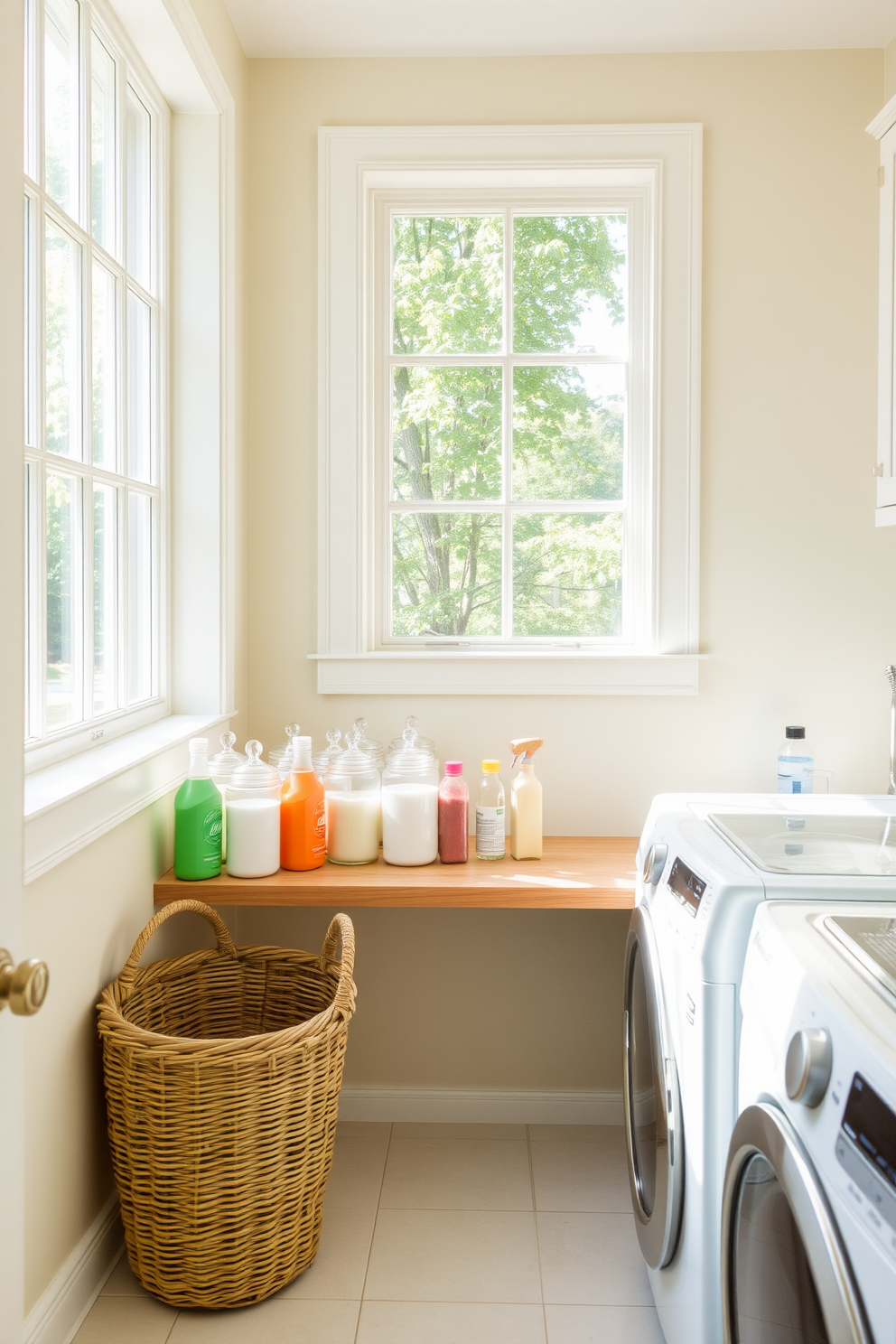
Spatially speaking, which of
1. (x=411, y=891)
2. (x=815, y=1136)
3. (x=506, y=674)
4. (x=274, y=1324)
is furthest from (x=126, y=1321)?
(x=506, y=674)

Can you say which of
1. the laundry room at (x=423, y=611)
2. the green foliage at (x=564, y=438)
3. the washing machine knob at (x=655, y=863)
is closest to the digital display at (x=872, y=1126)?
the laundry room at (x=423, y=611)

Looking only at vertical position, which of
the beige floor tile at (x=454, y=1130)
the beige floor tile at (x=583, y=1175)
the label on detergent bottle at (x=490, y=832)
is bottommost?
the beige floor tile at (x=454, y=1130)

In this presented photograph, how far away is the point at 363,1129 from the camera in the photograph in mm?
2439

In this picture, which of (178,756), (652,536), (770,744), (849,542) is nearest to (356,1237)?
(178,756)

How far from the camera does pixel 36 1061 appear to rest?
1.50 m

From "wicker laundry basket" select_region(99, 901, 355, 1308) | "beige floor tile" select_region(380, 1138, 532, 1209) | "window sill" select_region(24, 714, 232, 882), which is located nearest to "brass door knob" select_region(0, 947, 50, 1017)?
"window sill" select_region(24, 714, 232, 882)

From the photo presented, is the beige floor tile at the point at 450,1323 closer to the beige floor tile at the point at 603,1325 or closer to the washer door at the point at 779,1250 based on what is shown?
the beige floor tile at the point at 603,1325

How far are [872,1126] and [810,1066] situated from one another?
0.11 m

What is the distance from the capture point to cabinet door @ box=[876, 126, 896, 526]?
2.07 meters

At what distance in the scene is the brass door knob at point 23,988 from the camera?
83 cm

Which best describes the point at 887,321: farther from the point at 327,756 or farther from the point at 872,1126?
the point at 872,1126

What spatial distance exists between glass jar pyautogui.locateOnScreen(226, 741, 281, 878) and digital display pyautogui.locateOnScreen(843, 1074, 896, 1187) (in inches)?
55.3

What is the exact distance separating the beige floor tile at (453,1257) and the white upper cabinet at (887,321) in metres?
1.65

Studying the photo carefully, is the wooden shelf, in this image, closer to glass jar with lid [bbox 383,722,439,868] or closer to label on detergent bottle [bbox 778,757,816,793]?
glass jar with lid [bbox 383,722,439,868]
